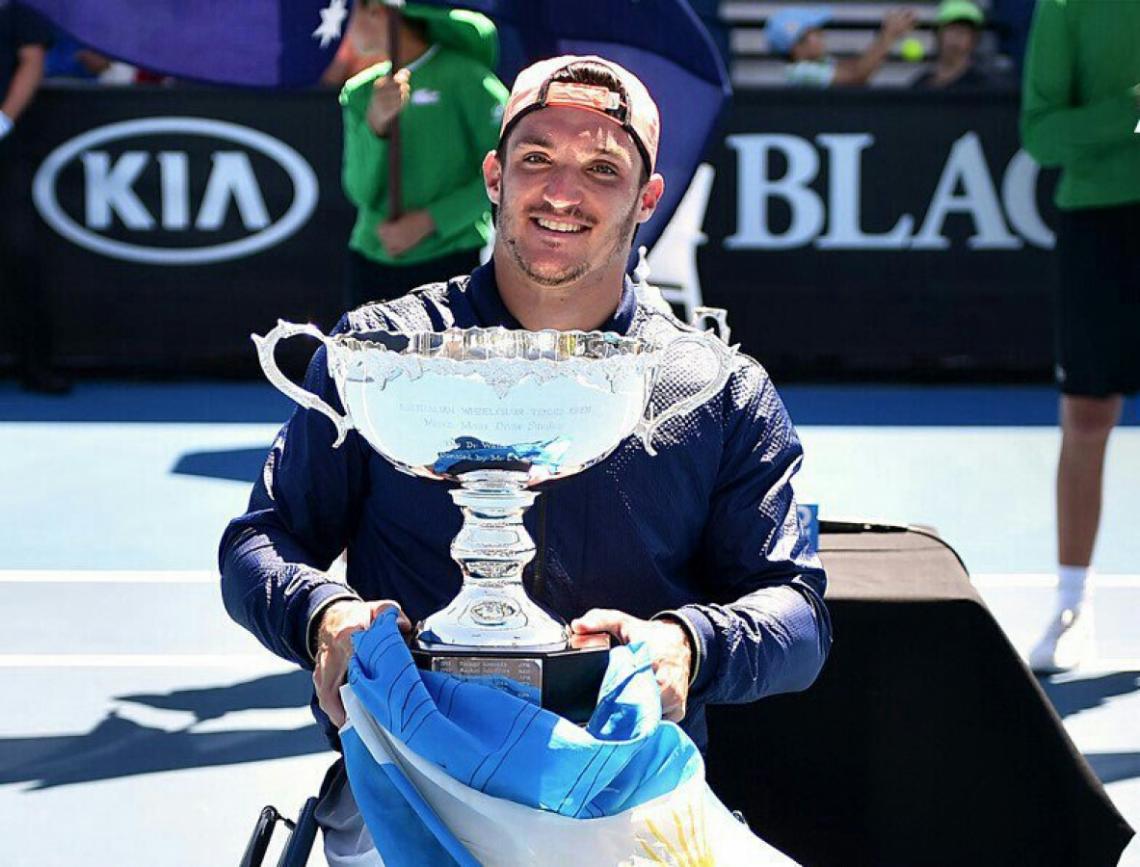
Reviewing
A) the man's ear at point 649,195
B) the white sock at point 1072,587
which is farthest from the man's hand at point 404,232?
the man's ear at point 649,195

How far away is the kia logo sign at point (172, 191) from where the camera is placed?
32.1ft

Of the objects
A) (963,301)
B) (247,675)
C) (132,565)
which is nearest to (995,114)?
(963,301)

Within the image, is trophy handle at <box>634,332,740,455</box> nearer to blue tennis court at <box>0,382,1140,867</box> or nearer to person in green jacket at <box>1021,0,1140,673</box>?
blue tennis court at <box>0,382,1140,867</box>

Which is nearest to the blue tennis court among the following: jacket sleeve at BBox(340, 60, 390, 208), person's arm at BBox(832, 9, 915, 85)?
jacket sleeve at BBox(340, 60, 390, 208)

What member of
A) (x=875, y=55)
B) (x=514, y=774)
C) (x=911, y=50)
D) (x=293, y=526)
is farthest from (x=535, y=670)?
(x=911, y=50)

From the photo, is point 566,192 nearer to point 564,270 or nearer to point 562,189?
point 562,189

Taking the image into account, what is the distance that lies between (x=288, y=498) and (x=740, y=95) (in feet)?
24.8

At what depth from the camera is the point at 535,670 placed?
203 centimetres

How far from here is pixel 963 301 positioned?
9938mm

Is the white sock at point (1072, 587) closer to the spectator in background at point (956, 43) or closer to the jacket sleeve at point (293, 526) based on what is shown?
the jacket sleeve at point (293, 526)

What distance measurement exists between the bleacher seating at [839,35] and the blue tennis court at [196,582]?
14.3 feet

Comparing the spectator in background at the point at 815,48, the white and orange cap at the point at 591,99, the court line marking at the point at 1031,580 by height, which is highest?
the white and orange cap at the point at 591,99

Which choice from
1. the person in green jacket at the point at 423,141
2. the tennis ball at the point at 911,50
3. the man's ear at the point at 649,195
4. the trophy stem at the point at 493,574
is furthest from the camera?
the tennis ball at the point at 911,50

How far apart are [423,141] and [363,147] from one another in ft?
0.67
